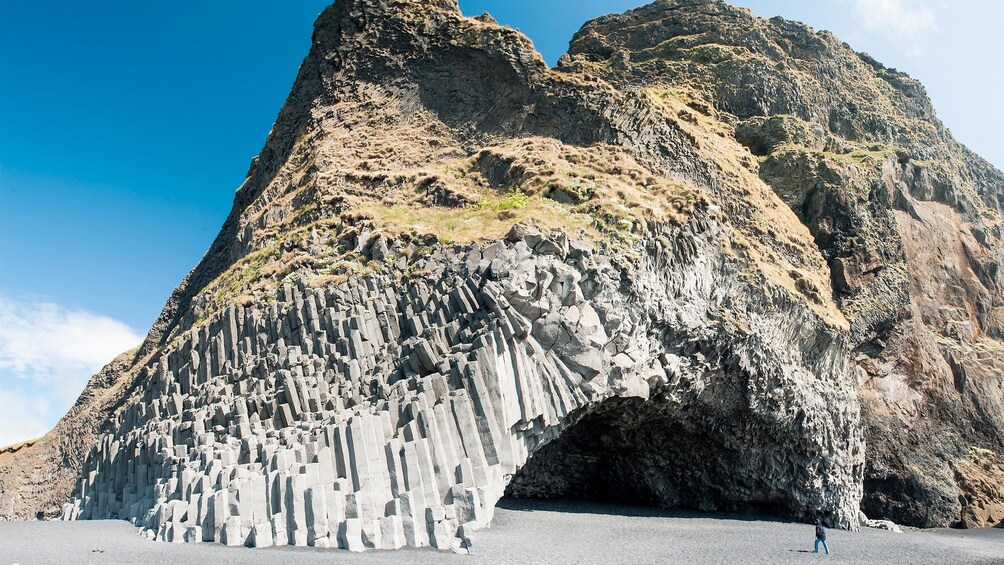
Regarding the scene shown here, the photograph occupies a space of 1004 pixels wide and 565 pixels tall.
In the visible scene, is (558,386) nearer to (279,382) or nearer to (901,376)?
(279,382)

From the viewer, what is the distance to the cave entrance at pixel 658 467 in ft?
85.8

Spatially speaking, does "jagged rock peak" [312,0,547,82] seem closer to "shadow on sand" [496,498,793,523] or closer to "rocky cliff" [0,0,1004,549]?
"rocky cliff" [0,0,1004,549]

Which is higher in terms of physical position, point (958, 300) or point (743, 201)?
point (743, 201)

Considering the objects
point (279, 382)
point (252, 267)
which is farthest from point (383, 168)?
point (279, 382)

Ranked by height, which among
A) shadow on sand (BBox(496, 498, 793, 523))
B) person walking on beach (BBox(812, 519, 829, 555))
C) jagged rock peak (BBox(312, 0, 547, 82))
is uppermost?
jagged rock peak (BBox(312, 0, 547, 82))

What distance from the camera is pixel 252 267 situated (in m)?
26.1

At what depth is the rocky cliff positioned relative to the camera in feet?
56.3

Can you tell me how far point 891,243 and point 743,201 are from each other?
10.3 meters

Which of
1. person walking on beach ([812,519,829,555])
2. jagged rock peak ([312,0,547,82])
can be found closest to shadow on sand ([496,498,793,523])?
person walking on beach ([812,519,829,555])

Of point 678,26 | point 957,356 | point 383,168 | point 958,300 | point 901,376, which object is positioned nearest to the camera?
point 383,168

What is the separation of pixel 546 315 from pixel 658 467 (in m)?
12.1

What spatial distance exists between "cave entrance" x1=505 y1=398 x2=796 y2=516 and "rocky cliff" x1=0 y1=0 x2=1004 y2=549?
0.15 metres

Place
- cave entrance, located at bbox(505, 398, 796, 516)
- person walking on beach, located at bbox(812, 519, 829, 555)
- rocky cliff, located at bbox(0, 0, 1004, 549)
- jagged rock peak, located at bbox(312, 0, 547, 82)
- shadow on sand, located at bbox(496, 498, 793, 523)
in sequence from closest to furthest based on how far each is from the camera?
rocky cliff, located at bbox(0, 0, 1004, 549)
person walking on beach, located at bbox(812, 519, 829, 555)
shadow on sand, located at bbox(496, 498, 793, 523)
cave entrance, located at bbox(505, 398, 796, 516)
jagged rock peak, located at bbox(312, 0, 547, 82)

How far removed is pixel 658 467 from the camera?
28.4 metres
